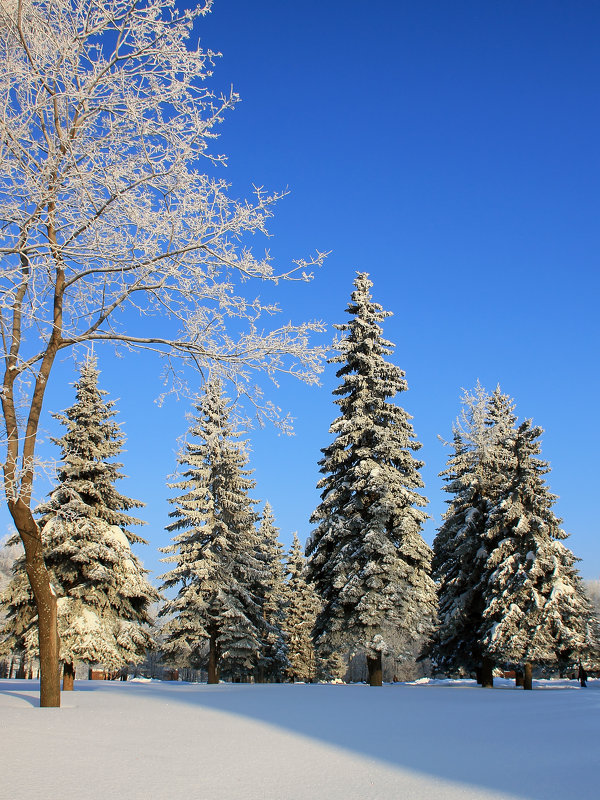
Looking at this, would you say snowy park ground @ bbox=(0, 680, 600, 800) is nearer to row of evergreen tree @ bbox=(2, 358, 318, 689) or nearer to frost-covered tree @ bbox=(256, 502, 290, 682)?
row of evergreen tree @ bbox=(2, 358, 318, 689)

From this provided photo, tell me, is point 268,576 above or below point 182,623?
above

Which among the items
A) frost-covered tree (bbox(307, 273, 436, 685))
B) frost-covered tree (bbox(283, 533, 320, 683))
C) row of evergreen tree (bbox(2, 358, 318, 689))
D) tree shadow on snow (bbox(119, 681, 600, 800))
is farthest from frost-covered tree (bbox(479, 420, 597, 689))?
frost-covered tree (bbox(283, 533, 320, 683))

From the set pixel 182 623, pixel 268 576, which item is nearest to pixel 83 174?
pixel 182 623

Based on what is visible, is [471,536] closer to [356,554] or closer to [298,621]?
[356,554]

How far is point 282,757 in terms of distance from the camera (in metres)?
5.42

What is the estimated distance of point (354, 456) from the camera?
81.0ft

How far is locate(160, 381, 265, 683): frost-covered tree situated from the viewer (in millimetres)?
26688

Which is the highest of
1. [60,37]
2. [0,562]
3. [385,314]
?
[385,314]

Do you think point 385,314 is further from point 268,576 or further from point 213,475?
point 268,576

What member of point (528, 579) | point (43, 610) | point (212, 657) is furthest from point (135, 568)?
point (528, 579)

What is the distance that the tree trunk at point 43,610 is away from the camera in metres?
8.91

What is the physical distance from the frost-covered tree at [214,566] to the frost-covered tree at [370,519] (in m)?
5.35

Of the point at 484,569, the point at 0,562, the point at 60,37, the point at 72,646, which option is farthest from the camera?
the point at 0,562

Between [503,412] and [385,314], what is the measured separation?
8.23 m
